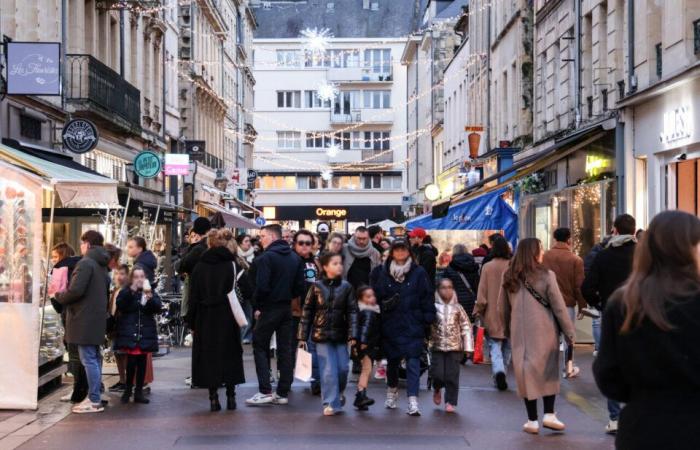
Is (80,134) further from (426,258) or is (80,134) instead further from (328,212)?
(328,212)

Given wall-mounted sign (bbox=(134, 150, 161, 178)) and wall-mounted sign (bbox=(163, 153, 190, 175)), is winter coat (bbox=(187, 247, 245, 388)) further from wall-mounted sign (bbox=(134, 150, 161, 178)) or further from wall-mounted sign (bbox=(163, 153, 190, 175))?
wall-mounted sign (bbox=(163, 153, 190, 175))

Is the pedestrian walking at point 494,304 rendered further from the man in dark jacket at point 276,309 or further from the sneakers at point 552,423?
the sneakers at point 552,423

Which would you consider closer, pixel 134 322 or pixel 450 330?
pixel 450 330

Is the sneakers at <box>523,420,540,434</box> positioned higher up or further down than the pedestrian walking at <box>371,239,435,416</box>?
further down

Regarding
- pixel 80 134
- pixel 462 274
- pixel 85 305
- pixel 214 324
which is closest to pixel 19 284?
pixel 85 305

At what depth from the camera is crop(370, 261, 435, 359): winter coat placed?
12547mm

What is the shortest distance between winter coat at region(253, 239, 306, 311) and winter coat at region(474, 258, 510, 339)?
230cm

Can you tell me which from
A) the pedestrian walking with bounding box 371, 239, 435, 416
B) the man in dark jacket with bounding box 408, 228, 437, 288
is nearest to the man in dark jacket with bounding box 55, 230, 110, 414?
the pedestrian walking with bounding box 371, 239, 435, 416

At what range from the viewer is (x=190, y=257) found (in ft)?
49.0

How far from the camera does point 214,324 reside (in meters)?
12.7

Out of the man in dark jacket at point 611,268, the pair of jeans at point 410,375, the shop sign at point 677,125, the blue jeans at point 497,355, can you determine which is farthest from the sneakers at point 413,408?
the shop sign at point 677,125

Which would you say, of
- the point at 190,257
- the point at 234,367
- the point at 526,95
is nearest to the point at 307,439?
the point at 234,367

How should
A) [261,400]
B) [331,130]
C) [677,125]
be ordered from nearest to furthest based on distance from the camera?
[261,400], [677,125], [331,130]

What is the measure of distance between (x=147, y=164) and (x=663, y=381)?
26.8 metres
